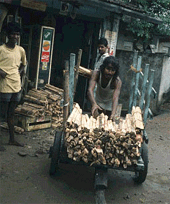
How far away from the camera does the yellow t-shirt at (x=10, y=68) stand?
5969mm

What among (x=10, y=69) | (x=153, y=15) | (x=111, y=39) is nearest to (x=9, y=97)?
(x=10, y=69)

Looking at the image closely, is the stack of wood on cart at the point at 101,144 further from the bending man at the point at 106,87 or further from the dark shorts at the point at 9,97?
the dark shorts at the point at 9,97

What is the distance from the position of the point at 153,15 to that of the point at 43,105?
617cm

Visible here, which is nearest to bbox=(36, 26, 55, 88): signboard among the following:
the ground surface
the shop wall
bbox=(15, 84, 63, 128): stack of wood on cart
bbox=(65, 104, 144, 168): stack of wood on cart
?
bbox=(15, 84, 63, 128): stack of wood on cart

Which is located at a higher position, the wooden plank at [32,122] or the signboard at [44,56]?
the signboard at [44,56]

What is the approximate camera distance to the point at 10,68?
6.05 metres

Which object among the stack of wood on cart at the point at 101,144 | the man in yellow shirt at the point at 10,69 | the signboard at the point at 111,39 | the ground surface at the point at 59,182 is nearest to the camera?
the stack of wood on cart at the point at 101,144

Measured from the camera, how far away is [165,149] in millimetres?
8039

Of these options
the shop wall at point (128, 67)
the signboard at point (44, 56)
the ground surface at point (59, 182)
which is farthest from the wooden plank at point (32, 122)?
the shop wall at point (128, 67)

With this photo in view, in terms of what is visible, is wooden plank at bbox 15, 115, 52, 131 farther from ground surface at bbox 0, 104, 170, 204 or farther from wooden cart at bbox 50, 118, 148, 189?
wooden cart at bbox 50, 118, 148, 189

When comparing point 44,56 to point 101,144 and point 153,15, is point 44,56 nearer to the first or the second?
point 101,144

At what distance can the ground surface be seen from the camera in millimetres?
4785

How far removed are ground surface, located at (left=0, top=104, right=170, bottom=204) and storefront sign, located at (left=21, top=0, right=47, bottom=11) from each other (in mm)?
2972

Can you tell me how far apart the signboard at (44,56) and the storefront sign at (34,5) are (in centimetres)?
66
